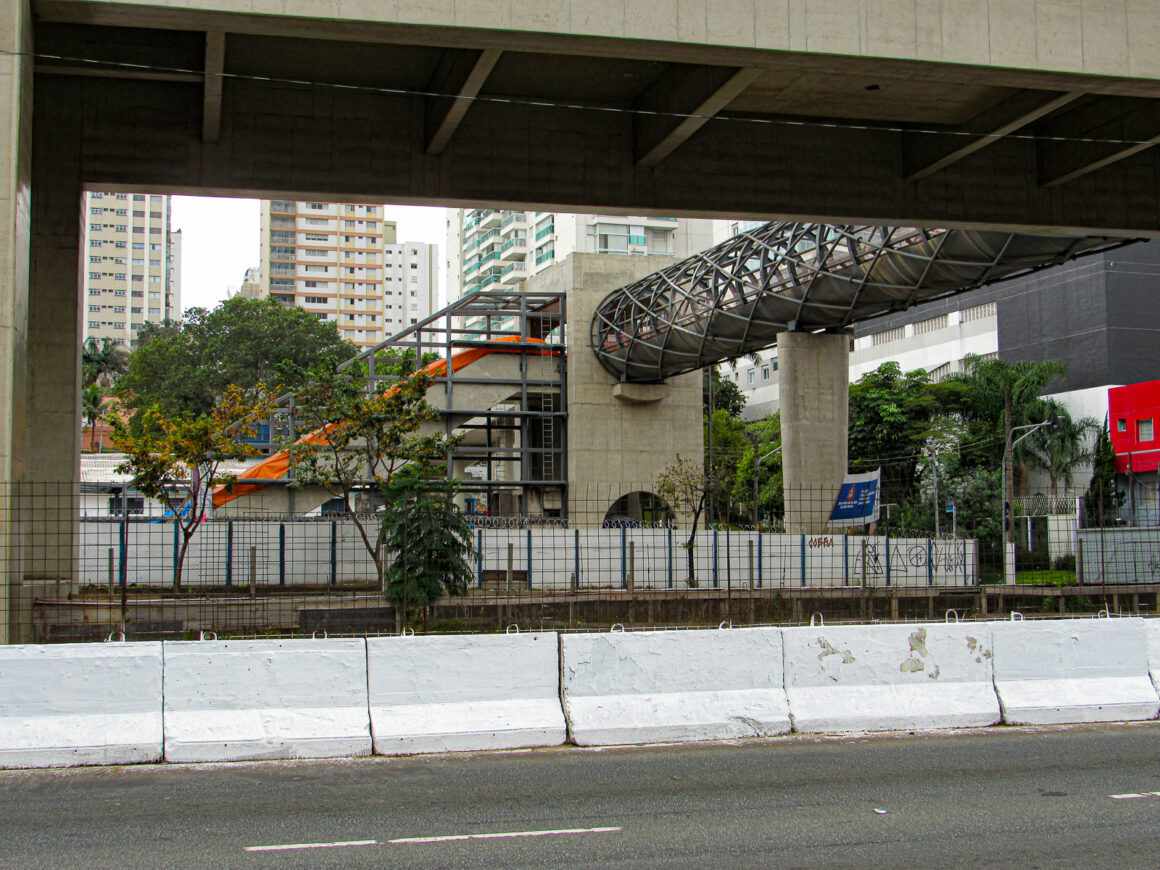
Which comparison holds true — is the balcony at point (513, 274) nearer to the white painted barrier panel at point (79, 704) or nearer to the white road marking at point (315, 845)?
the white painted barrier panel at point (79, 704)

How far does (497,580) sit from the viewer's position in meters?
23.6

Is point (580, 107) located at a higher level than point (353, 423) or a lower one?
higher

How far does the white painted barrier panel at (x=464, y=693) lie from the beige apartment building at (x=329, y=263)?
146m

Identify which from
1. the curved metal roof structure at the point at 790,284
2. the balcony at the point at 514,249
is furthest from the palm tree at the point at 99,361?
the curved metal roof structure at the point at 790,284

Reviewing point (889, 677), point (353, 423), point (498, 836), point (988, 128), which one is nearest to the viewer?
point (498, 836)

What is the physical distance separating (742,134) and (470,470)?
68949 mm

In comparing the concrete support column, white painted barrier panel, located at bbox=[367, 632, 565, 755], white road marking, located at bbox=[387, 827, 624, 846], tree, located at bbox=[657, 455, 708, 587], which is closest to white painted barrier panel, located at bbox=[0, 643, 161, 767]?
white painted barrier panel, located at bbox=[367, 632, 565, 755]

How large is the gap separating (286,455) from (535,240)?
70197mm

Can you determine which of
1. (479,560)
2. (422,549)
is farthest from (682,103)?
(479,560)

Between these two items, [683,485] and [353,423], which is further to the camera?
[683,485]

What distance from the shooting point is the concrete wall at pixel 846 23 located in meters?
15.1

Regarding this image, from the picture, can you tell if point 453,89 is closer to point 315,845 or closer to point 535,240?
point 315,845

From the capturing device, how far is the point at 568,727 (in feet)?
37.1

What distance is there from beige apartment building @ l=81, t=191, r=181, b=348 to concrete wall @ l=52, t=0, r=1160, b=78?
6273 inches
